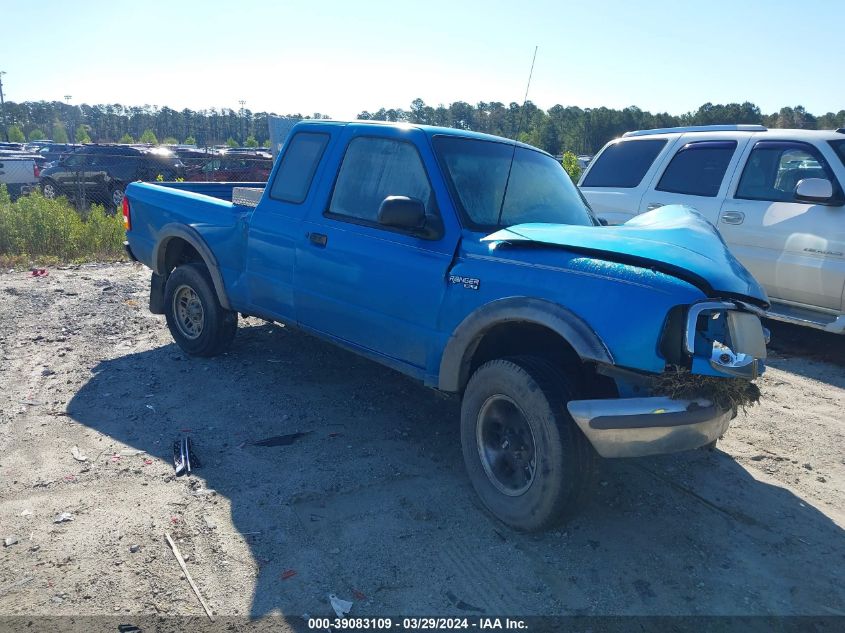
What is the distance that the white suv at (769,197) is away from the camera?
632cm

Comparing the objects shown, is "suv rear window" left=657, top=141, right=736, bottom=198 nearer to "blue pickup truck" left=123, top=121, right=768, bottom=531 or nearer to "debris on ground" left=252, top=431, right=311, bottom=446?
"blue pickup truck" left=123, top=121, right=768, bottom=531

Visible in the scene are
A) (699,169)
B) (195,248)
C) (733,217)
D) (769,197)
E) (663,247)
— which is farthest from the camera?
(699,169)

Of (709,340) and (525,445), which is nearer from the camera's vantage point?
(709,340)

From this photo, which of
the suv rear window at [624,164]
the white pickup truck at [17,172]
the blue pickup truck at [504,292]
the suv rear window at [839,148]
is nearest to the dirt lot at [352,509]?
the blue pickup truck at [504,292]

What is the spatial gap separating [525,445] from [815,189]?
4.49m

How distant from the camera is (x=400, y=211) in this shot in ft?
12.4

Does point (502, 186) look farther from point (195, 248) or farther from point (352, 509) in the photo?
point (195, 248)

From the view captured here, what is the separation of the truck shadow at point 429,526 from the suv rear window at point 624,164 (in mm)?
4297

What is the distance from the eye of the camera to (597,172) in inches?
336

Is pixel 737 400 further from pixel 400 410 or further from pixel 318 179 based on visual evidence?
pixel 318 179

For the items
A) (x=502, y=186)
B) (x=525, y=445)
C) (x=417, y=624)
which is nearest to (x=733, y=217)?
(x=502, y=186)

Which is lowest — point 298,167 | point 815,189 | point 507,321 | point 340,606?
point 340,606

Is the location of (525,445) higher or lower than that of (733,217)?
lower

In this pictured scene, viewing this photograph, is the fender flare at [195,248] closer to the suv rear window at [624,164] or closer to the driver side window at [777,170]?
the suv rear window at [624,164]
